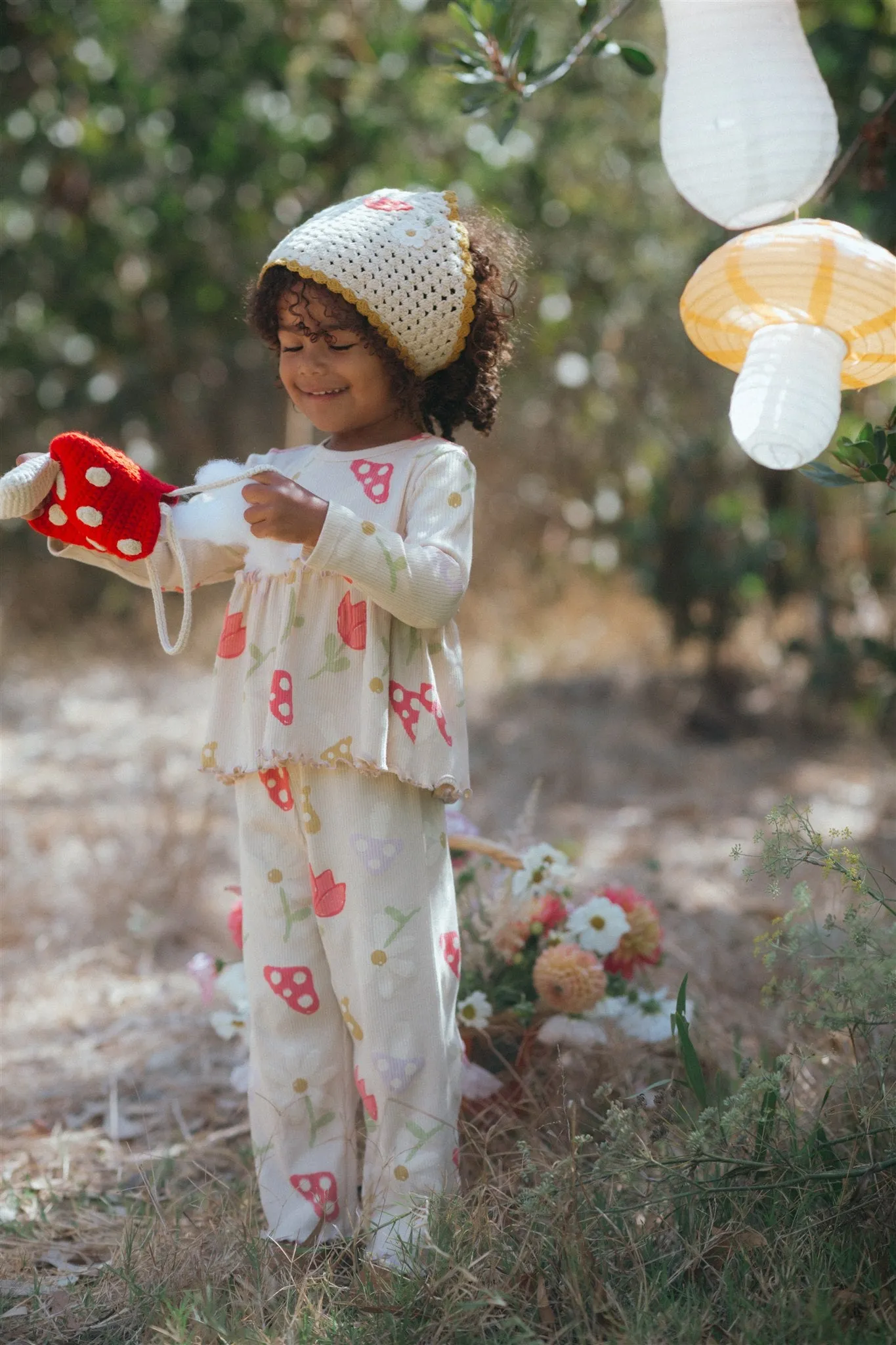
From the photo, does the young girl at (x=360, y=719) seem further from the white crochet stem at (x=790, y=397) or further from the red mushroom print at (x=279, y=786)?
the white crochet stem at (x=790, y=397)

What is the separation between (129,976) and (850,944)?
204cm

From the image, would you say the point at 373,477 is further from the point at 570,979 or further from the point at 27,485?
the point at 570,979

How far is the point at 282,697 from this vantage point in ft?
5.90

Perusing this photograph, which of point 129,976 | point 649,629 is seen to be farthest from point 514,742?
point 129,976

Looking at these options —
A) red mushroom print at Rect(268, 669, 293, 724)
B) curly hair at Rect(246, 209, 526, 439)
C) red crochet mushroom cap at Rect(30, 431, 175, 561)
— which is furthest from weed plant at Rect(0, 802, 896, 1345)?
red crochet mushroom cap at Rect(30, 431, 175, 561)

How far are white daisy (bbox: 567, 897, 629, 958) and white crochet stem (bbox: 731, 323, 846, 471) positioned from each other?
0.92 metres

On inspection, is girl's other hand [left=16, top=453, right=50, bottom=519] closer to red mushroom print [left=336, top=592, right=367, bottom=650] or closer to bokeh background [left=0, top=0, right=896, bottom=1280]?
red mushroom print [left=336, top=592, right=367, bottom=650]

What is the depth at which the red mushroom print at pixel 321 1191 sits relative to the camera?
6.29 ft

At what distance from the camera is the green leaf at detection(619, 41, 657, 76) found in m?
2.27

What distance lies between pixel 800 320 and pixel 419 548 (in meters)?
0.57

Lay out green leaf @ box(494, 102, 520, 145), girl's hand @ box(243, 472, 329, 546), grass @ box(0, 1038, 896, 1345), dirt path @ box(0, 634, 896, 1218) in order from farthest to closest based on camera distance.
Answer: dirt path @ box(0, 634, 896, 1218) → green leaf @ box(494, 102, 520, 145) → girl's hand @ box(243, 472, 329, 546) → grass @ box(0, 1038, 896, 1345)

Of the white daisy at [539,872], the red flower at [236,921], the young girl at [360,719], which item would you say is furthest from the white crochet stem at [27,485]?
the white daisy at [539,872]

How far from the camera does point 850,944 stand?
1.69 meters

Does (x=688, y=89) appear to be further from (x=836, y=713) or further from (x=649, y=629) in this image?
(x=649, y=629)
